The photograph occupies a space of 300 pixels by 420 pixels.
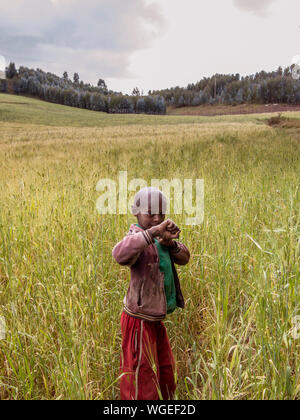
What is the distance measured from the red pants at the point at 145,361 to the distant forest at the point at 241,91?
97837 mm

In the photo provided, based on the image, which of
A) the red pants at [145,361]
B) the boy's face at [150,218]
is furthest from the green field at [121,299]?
the boy's face at [150,218]

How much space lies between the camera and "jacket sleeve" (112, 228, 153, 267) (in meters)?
1.07

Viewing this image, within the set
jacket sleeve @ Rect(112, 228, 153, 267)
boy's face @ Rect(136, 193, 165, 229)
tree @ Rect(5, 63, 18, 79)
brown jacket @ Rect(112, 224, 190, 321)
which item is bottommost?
brown jacket @ Rect(112, 224, 190, 321)

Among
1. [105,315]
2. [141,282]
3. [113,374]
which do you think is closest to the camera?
[141,282]

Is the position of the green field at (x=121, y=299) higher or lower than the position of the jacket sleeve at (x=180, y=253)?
lower

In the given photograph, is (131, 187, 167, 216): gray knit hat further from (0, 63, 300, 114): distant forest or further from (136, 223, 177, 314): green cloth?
(0, 63, 300, 114): distant forest

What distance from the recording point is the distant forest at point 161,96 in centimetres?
8094

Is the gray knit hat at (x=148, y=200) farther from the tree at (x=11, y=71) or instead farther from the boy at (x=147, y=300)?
the tree at (x=11, y=71)

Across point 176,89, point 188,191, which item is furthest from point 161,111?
point 188,191

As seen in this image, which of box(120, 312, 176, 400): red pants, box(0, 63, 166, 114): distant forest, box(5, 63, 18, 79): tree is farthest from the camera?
box(5, 63, 18, 79): tree

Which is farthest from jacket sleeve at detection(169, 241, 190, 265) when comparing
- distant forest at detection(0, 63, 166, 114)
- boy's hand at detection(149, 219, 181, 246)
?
distant forest at detection(0, 63, 166, 114)

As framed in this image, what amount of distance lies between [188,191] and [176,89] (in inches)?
5132
